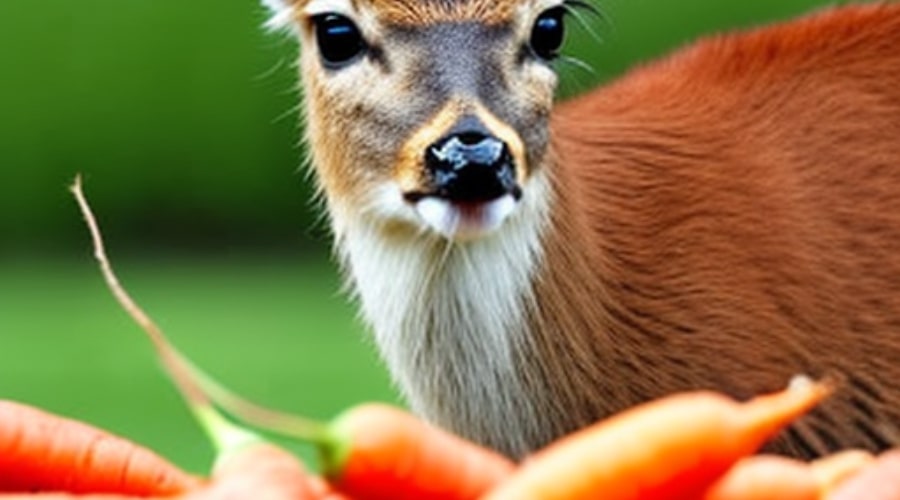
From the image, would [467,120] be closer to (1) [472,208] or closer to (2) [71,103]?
(1) [472,208]

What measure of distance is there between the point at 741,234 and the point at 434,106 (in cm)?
80

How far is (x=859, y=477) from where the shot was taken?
4703mm

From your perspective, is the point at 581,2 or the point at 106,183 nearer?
the point at 581,2

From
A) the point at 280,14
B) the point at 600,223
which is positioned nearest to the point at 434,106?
the point at 600,223

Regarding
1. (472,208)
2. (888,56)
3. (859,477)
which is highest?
(888,56)

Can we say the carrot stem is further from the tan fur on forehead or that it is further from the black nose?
the tan fur on forehead

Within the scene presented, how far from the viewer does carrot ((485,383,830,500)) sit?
174 inches

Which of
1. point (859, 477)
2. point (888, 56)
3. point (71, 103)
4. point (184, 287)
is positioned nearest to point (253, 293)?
point (184, 287)

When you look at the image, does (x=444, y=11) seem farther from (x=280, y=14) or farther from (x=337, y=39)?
(x=280, y=14)

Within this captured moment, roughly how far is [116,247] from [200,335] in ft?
5.96

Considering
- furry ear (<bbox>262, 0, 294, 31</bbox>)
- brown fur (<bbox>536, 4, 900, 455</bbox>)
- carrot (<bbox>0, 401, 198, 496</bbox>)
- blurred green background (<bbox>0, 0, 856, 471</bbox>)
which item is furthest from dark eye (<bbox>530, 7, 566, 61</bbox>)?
blurred green background (<bbox>0, 0, 856, 471</bbox>)

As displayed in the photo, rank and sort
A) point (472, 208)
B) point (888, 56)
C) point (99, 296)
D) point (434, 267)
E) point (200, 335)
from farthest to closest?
point (99, 296) < point (200, 335) < point (888, 56) < point (434, 267) < point (472, 208)

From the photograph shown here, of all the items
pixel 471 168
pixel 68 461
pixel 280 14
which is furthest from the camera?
pixel 280 14

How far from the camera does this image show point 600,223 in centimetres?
625
